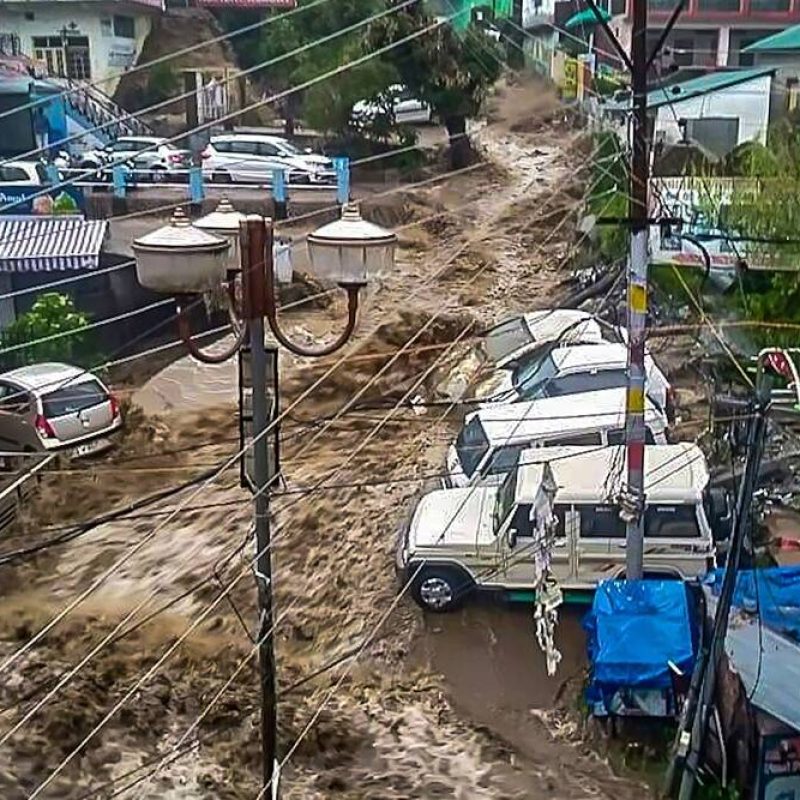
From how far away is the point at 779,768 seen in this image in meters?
7.38

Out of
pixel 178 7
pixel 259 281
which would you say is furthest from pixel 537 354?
pixel 178 7

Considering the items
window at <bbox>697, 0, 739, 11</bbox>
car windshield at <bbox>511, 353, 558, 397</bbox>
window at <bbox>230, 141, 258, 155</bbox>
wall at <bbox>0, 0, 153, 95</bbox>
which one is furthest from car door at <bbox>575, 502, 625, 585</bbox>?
wall at <bbox>0, 0, 153, 95</bbox>

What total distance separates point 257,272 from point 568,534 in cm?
578

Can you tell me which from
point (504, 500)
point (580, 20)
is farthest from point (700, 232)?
point (580, 20)

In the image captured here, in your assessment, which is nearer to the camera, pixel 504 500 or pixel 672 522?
pixel 672 522

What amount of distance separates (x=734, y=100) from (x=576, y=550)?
47.3 ft

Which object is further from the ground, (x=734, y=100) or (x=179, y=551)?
(x=734, y=100)

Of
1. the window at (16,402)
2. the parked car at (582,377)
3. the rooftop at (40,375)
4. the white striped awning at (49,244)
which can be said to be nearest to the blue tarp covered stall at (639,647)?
the parked car at (582,377)

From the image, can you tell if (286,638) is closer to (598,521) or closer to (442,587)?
(442,587)

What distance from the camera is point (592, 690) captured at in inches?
349

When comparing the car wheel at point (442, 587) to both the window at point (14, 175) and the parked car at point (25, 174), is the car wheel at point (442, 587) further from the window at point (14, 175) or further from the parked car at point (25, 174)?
the window at point (14, 175)

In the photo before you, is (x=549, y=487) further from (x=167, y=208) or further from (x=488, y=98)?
(x=488, y=98)

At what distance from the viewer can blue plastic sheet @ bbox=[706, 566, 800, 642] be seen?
25.1 ft

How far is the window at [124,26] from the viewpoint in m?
32.8
